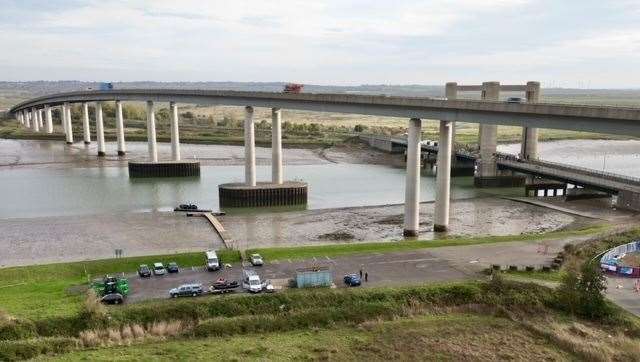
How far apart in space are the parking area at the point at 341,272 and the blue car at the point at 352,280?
0.40m

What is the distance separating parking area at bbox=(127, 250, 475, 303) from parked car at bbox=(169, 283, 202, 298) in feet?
1.62

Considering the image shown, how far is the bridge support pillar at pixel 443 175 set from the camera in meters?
46.6

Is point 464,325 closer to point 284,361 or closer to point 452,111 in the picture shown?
point 284,361

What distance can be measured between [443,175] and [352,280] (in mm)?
20217

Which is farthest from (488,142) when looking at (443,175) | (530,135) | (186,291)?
(186,291)

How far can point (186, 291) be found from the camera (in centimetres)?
→ 2739

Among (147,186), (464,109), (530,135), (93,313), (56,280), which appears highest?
Result: (464,109)

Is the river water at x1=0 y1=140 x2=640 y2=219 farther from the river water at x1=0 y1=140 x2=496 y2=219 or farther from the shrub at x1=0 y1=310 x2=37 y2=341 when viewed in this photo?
the shrub at x1=0 y1=310 x2=37 y2=341

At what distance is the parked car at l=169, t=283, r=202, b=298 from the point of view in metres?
27.3

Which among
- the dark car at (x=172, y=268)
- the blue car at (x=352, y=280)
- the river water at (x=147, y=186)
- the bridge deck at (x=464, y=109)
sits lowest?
the river water at (x=147, y=186)

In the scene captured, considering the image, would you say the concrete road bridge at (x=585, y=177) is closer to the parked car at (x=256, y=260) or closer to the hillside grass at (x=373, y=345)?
the hillside grass at (x=373, y=345)

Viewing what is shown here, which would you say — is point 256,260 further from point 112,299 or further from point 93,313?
point 93,313

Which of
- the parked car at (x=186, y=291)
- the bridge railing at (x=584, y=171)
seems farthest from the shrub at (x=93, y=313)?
the bridge railing at (x=584, y=171)

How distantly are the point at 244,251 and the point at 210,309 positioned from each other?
10193mm
